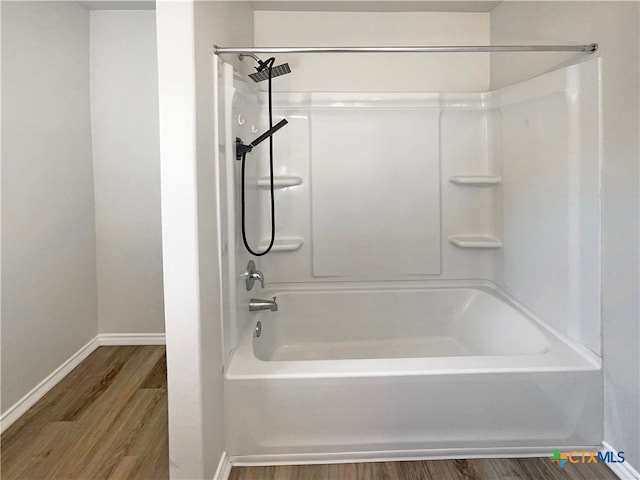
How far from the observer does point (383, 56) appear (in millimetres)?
3053

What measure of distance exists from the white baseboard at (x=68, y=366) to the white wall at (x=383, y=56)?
6.53ft

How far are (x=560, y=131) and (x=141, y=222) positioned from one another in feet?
8.56

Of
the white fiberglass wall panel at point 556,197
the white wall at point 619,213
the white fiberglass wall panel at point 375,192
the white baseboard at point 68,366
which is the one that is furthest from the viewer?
the white fiberglass wall panel at point 375,192

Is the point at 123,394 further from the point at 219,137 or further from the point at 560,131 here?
the point at 560,131

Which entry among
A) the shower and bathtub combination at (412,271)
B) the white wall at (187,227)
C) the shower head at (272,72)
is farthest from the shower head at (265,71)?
the white wall at (187,227)

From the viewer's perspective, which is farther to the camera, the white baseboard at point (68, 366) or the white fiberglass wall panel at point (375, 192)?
the white fiberglass wall panel at point (375, 192)

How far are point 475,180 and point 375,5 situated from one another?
4.07 ft

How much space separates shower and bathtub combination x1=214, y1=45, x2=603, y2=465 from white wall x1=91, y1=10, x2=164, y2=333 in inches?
34.4

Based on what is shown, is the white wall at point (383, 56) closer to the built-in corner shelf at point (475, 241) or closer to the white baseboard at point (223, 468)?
the built-in corner shelf at point (475, 241)

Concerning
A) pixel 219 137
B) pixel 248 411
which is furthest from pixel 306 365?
pixel 219 137

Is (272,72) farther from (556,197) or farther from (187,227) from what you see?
(556,197)

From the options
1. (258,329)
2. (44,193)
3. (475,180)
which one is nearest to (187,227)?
(258,329)

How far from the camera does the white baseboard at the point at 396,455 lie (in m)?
1.97

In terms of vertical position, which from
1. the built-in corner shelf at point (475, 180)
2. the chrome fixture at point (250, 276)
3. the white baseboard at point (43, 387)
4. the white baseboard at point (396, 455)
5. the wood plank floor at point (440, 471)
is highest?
the built-in corner shelf at point (475, 180)
